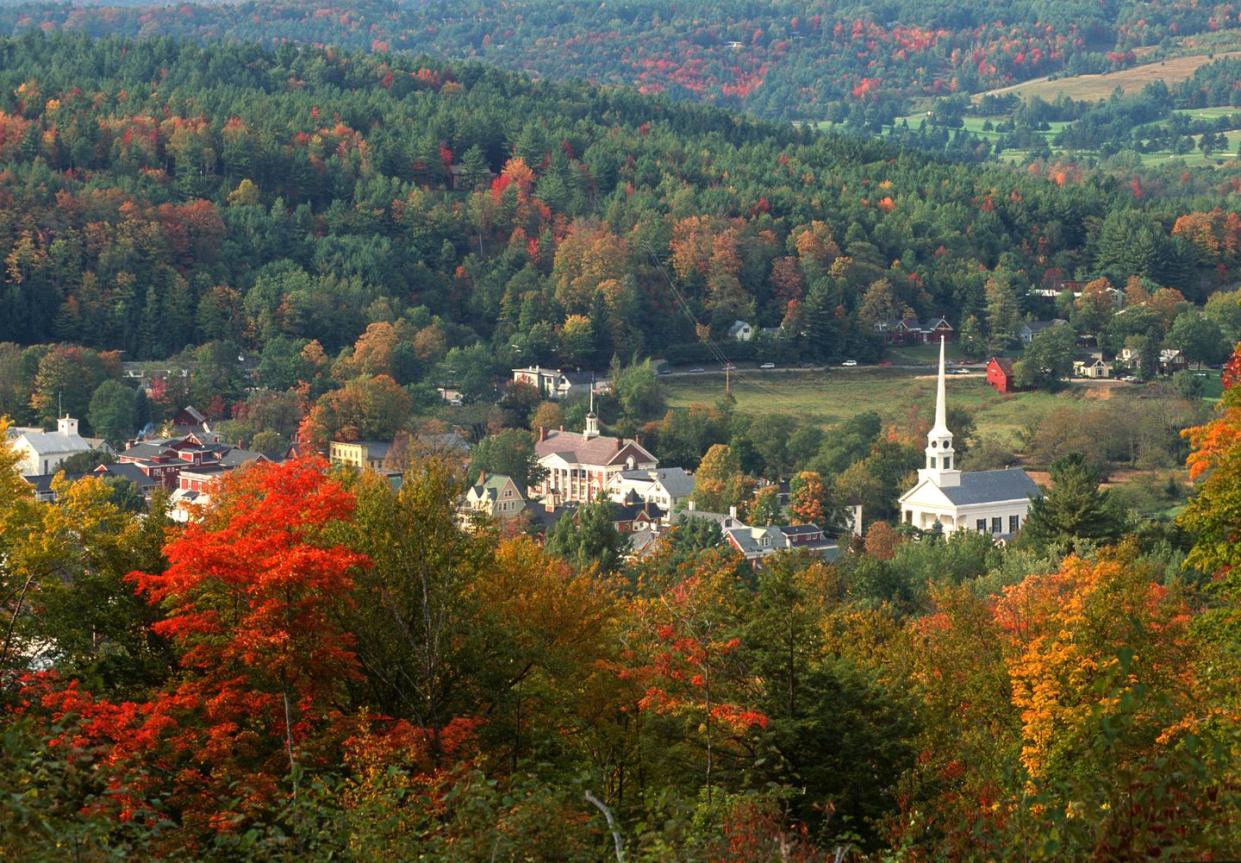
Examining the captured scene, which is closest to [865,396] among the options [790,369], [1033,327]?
[790,369]

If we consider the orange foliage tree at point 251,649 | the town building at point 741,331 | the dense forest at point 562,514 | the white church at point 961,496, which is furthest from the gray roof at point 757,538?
the orange foliage tree at point 251,649

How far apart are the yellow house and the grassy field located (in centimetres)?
1413

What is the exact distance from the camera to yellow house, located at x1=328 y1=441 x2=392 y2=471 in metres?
77.9

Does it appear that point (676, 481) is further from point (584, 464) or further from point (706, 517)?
point (706, 517)

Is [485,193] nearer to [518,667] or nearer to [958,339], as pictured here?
[958,339]

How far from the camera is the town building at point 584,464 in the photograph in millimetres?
76938

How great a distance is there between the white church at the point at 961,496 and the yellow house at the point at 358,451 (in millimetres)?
19919

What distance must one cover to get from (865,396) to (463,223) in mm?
28721

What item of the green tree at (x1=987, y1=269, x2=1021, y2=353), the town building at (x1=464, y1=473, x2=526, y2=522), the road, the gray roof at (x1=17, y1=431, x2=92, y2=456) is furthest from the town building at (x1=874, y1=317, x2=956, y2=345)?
the gray roof at (x1=17, y1=431, x2=92, y2=456)

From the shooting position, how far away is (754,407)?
88812 mm

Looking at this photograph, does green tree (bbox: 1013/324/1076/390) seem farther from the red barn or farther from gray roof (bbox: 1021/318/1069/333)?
gray roof (bbox: 1021/318/1069/333)

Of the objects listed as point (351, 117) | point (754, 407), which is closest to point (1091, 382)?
point (754, 407)

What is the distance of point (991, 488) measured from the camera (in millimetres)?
69375

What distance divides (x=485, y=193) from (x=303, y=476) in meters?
96.2
